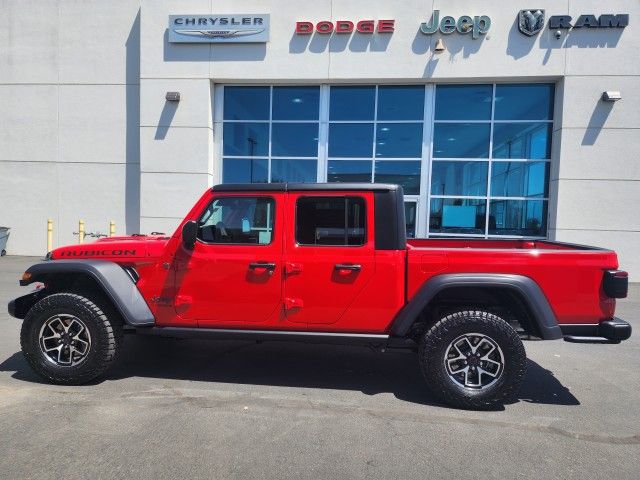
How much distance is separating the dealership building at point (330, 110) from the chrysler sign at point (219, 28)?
4 centimetres

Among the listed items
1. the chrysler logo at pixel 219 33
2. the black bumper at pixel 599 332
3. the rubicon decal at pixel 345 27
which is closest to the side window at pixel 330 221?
the black bumper at pixel 599 332

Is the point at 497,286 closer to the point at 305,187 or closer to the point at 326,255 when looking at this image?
the point at 326,255

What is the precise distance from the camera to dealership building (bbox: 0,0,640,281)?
464 inches

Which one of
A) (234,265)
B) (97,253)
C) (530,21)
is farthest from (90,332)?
(530,21)

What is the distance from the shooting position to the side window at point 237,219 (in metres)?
4.09

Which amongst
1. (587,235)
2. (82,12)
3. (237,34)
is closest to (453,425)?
(587,235)

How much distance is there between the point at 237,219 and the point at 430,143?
9926mm

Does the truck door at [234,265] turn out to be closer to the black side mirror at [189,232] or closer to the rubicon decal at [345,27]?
the black side mirror at [189,232]

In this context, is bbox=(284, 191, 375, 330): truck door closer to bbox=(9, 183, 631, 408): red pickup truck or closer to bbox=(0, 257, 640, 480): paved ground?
bbox=(9, 183, 631, 408): red pickup truck

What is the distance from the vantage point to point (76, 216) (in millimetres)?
14016

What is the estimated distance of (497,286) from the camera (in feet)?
12.0

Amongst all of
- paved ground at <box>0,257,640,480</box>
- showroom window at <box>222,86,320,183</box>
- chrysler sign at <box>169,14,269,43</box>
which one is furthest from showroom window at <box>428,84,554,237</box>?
paved ground at <box>0,257,640,480</box>

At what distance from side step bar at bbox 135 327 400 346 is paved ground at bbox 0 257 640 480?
19.7 inches

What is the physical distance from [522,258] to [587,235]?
9887 mm
